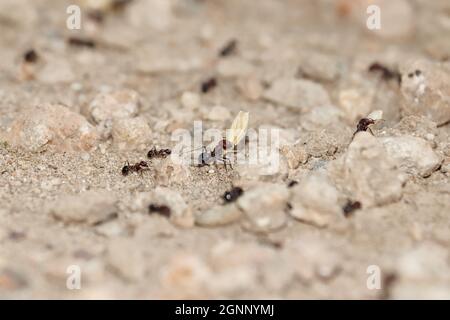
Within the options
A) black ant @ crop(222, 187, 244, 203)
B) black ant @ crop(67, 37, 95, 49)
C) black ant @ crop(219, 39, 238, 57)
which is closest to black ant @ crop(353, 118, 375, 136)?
black ant @ crop(222, 187, 244, 203)

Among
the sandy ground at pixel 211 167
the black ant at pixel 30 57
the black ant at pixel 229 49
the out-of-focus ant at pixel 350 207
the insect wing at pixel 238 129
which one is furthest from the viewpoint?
the black ant at pixel 229 49

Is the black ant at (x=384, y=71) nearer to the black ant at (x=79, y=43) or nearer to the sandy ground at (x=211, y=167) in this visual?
the sandy ground at (x=211, y=167)

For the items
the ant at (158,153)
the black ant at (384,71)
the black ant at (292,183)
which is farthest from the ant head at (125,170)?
the black ant at (384,71)

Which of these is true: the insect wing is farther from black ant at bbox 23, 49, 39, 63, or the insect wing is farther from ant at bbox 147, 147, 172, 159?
black ant at bbox 23, 49, 39, 63

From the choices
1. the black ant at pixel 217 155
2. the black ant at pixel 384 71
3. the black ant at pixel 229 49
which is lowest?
the black ant at pixel 217 155

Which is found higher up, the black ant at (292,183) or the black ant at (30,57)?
the black ant at (30,57)
